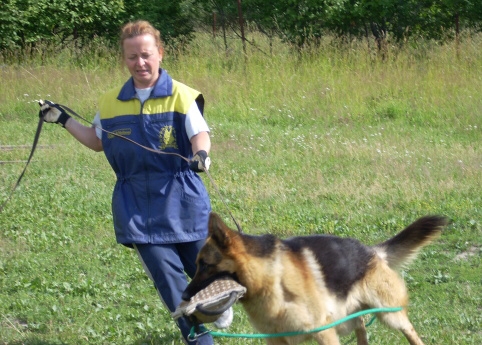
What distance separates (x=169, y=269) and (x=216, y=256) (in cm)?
66

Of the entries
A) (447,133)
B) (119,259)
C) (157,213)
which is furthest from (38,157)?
(157,213)

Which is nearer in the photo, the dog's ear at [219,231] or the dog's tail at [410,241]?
the dog's ear at [219,231]

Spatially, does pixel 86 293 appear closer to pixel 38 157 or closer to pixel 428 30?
pixel 38 157

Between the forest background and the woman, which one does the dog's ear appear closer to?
the woman

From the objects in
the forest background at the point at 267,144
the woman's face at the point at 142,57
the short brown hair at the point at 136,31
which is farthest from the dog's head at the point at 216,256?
the forest background at the point at 267,144

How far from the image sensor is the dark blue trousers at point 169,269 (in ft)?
14.6

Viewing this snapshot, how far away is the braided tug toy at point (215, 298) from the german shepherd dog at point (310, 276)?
0.06 m

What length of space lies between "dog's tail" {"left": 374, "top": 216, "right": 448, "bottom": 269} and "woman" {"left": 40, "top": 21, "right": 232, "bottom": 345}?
1244mm

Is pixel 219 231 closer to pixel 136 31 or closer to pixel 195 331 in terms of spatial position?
pixel 195 331

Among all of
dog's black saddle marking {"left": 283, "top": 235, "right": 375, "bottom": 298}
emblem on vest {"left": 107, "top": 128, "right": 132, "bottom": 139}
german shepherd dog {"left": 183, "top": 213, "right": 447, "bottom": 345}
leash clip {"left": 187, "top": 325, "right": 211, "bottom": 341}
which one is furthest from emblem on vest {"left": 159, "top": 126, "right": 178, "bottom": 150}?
leash clip {"left": 187, "top": 325, "right": 211, "bottom": 341}

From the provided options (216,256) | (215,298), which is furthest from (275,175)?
(215,298)

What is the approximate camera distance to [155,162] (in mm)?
4438

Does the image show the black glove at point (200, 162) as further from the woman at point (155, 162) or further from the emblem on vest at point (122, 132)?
the emblem on vest at point (122, 132)

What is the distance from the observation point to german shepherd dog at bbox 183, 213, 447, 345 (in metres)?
3.91
